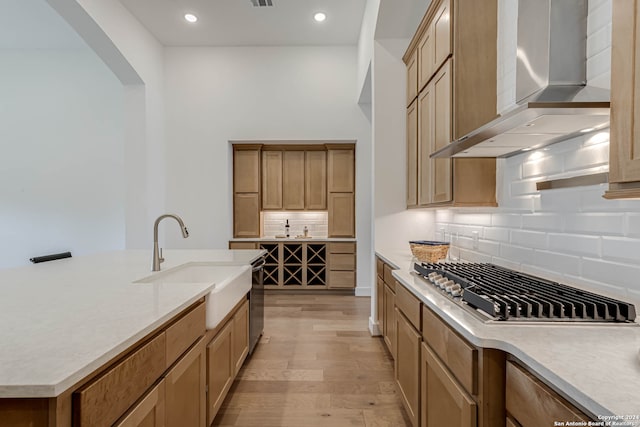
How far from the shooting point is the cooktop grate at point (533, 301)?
107 cm

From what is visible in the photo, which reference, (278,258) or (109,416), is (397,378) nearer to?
(109,416)

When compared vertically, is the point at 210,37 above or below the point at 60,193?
above

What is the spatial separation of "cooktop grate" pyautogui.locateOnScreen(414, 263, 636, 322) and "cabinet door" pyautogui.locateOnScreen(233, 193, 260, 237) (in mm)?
4110

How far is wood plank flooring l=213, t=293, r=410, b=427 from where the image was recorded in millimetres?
2102

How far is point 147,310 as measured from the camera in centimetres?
122

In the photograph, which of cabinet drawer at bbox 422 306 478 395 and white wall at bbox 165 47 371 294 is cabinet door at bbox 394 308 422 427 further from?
white wall at bbox 165 47 371 294

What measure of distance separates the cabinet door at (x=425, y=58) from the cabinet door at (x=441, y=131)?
0.58 feet

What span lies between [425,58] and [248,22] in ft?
9.86

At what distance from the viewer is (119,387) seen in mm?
936

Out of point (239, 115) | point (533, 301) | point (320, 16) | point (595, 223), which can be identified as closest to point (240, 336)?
point (533, 301)

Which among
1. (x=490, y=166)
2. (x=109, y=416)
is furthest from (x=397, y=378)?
(x=109, y=416)

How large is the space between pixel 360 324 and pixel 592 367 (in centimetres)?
321

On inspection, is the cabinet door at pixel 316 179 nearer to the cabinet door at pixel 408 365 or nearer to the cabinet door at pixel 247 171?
the cabinet door at pixel 247 171

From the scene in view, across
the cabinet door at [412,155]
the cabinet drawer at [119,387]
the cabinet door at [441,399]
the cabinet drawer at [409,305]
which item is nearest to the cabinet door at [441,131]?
the cabinet door at [412,155]
